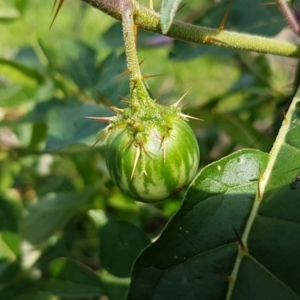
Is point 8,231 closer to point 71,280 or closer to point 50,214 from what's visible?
point 50,214

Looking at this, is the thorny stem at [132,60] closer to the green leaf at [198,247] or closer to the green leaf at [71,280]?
the green leaf at [198,247]

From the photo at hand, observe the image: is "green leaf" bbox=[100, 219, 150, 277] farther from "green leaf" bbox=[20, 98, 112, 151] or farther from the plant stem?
the plant stem

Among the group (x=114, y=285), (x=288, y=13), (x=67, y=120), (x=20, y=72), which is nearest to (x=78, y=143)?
(x=67, y=120)

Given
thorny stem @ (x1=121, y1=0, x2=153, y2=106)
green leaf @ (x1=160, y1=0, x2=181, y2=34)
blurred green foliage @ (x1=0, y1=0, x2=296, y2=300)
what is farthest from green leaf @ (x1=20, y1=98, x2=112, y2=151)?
green leaf @ (x1=160, y1=0, x2=181, y2=34)

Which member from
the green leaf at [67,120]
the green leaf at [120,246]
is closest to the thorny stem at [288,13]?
the green leaf at [67,120]

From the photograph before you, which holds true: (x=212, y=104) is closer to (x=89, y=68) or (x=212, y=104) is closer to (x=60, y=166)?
(x=89, y=68)
